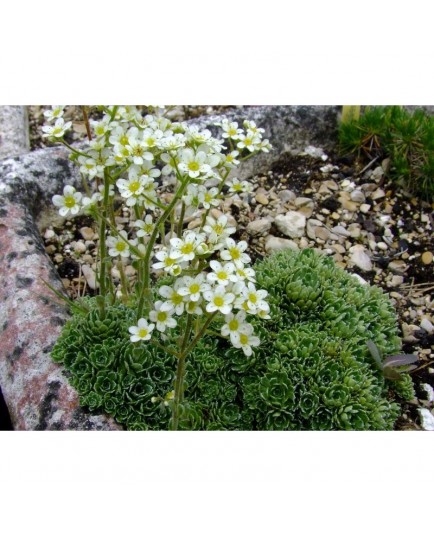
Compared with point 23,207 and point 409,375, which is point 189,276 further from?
point 23,207

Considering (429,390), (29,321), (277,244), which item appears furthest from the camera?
(277,244)

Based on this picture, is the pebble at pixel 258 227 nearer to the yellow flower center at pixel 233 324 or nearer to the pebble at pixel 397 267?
the pebble at pixel 397 267

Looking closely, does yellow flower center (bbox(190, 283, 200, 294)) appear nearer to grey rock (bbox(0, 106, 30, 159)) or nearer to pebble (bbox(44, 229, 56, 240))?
pebble (bbox(44, 229, 56, 240))

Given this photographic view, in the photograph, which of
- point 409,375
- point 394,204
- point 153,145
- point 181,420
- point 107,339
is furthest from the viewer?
point 394,204

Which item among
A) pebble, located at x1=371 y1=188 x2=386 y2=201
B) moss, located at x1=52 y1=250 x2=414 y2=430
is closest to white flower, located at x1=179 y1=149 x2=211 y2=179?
moss, located at x1=52 y1=250 x2=414 y2=430

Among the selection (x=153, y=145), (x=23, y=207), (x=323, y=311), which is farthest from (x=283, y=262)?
(x=23, y=207)

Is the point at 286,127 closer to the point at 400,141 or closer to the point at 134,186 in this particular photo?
the point at 400,141

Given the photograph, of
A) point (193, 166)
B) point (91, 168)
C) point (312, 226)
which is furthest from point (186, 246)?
point (312, 226)
